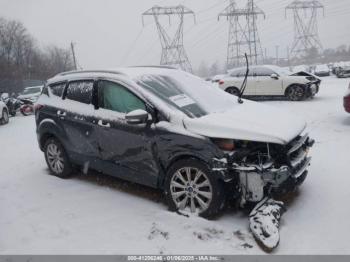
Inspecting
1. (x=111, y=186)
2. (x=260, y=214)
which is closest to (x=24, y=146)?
(x=111, y=186)

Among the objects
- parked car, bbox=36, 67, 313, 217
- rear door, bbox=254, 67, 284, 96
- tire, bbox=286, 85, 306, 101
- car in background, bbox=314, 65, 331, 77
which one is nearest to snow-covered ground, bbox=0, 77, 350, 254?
parked car, bbox=36, 67, 313, 217

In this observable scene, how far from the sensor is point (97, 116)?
527 cm

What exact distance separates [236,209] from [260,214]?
0.60 meters

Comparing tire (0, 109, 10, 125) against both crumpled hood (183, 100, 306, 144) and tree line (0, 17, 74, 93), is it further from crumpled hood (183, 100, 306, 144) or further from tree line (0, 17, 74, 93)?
crumpled hood (183, 100, 306, 144)

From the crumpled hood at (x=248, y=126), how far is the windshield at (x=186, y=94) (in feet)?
0.80

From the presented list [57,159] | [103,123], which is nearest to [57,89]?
[57,159]

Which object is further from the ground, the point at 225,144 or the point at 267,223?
the point at 225,144

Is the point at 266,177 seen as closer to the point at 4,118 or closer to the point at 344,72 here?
the point at 4,118

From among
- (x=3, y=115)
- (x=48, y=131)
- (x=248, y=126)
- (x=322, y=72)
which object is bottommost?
(x=3, y=115)

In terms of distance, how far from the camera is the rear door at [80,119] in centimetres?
539

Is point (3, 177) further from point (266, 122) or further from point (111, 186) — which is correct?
point (266, 122)

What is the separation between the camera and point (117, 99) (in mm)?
5141

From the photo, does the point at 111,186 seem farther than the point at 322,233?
Yes

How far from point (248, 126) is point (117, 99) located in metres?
1.88
